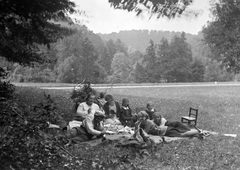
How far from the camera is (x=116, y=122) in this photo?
823 cm

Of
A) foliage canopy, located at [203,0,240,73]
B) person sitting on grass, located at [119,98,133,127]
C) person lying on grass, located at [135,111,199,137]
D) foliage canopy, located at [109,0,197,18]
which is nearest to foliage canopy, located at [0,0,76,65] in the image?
foliage canopy, located at [109,0,197,18]

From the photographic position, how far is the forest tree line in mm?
14141

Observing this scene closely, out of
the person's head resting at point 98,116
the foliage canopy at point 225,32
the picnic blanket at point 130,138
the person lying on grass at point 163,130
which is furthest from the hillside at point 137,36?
the picnic blanket at point 130,138

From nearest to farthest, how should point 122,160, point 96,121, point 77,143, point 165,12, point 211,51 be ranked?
point 165,12 < point 122,160 < point 77,143 < point 96,121 < point 211,51

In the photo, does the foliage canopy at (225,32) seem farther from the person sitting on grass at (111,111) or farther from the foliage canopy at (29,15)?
the foliage canopy at (29,15)

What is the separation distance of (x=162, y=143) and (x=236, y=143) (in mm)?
2016

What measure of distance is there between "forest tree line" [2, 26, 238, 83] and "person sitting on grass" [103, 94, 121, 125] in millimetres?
2370

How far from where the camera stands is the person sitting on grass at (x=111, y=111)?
824cm

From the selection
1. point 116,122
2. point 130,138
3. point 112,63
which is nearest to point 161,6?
point 130,138

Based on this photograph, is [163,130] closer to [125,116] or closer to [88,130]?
[125,116]

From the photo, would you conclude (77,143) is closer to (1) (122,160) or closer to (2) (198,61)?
(1) (122,160)

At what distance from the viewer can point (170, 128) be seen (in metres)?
7.47

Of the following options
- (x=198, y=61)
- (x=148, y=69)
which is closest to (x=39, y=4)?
(x=148, y=69)

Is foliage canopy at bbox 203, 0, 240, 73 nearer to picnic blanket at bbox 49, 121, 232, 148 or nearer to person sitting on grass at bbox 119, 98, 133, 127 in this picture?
person sitting on grass at bbox 119, 98, 133, 127
